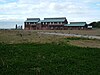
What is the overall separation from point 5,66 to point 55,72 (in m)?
3.17

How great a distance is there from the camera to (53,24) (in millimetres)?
122375

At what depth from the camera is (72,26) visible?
118 m

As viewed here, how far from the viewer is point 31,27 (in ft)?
428

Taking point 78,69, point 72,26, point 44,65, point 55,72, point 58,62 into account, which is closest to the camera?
point 55,72

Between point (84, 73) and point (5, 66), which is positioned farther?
point (5, 66)

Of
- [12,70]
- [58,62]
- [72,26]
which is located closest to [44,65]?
[58,62]

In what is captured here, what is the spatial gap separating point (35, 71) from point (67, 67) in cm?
223

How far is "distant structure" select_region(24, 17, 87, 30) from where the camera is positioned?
11744 centimetres

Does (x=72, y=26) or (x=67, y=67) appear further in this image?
(x=72, y=26)

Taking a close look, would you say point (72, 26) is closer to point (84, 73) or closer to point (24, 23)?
point (24, 23)

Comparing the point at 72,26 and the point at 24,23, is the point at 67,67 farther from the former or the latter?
the point at 24,23

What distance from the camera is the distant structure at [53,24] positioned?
117 m

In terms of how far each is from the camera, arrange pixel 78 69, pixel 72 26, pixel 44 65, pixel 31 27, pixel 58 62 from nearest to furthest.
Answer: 1. pixel 78 69
2. pixel 44 65
3. pixel 58 62
4. pixel 72 26
5. pixel 31 27

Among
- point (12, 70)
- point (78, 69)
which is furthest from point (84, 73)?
point (12, 70)
